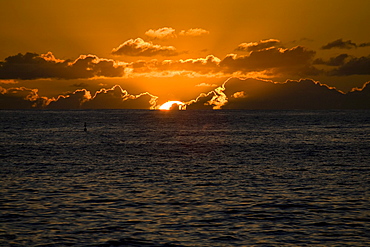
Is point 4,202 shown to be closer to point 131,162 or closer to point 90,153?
point 131,162

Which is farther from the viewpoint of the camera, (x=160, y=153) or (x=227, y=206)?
(x=160, y=153)

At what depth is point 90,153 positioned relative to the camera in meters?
64.5

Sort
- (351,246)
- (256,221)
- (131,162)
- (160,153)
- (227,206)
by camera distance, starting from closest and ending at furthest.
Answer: (351,246) → (256,221) → (227,206) → (131,162) → (160,153)

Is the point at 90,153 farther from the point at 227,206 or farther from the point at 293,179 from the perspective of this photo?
the point at 227,206

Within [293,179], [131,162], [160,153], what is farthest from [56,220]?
[160,153]

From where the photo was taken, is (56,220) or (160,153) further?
(160,153)

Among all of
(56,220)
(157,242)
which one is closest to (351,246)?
(157,242)

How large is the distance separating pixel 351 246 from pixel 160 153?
1760 inches

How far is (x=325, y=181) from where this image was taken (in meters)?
37.3

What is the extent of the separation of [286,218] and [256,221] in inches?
70.1

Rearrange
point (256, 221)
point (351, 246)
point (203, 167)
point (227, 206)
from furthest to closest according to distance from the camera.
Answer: point (203, 167), point (227, 206), point (256, 221), point (351, 246)

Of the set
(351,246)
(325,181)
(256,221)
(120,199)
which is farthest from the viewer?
(325,181)

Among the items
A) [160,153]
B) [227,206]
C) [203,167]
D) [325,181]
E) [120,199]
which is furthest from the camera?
[160,153]

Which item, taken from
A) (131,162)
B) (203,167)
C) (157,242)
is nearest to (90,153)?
(131,162)
